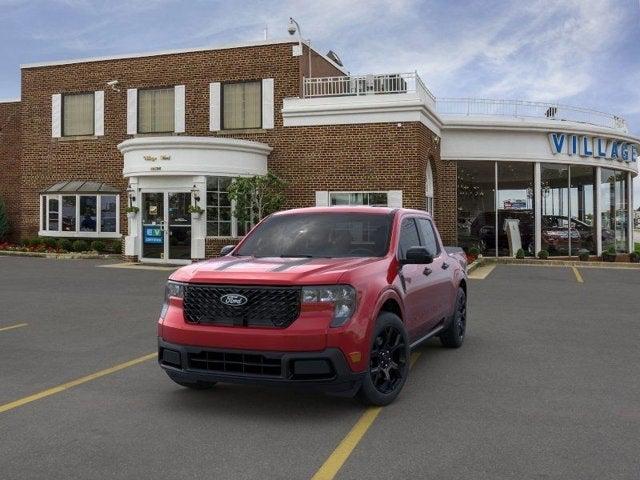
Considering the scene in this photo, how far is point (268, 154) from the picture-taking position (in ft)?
72.4

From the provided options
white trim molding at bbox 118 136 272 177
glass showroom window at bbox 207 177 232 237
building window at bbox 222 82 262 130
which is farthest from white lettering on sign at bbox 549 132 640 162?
glass showroom window at bbox 207 177 232 237

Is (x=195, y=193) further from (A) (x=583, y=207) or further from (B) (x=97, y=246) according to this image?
(A) (x=583, y=207)

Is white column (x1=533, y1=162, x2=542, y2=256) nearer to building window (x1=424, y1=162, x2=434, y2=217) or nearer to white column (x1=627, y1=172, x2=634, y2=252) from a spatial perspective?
building window (x1=424, y1=162, x2=434, y2=217)

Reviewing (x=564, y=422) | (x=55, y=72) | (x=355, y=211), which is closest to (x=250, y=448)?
(x=564, y=422)

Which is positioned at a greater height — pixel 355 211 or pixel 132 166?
pixel 132 166

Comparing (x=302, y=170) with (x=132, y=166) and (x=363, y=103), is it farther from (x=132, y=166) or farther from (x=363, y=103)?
(x=132, y=166)

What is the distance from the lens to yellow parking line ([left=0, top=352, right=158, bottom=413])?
5383 millimetres

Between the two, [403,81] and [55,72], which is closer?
[403,81]

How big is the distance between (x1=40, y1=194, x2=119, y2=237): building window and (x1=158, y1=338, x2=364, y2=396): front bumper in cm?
2022

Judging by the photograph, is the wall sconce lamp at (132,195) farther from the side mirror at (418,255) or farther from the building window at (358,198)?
the side mirror at (418,255)

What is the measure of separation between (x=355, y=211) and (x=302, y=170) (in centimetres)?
1555

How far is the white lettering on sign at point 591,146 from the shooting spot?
80.6ft

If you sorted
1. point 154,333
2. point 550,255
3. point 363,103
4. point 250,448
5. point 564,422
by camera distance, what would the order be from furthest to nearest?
point 550,255 < point 363,103 < point 154,333 < point 564,422 < point 250,448

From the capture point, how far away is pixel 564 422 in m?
4.91
